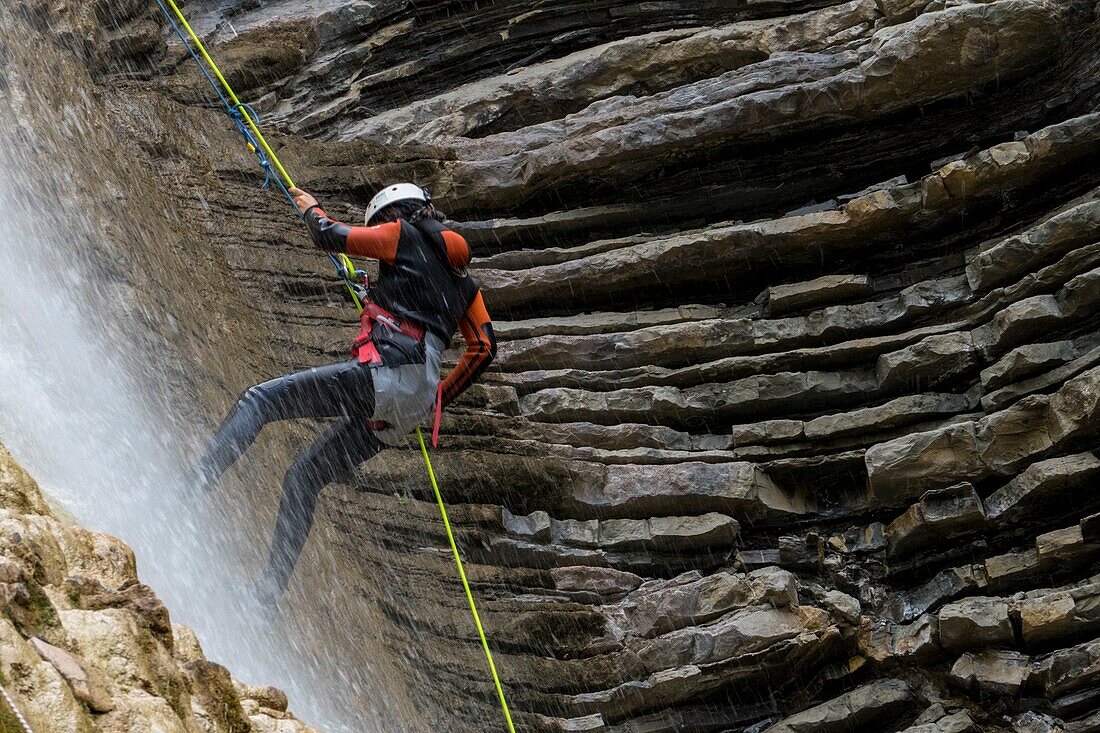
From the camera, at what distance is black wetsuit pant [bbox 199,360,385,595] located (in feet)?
22.5

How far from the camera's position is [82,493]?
712cm

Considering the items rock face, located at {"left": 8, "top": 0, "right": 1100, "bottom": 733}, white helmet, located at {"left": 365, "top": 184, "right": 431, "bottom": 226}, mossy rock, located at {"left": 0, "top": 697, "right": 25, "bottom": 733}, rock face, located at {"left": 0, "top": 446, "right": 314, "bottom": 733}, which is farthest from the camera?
rock face, located at {"left": 8, "top": 0, "right": 1100, "bottom": 733}

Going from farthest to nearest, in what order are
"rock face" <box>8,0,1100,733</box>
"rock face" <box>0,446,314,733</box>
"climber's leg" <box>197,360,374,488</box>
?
"rock face" <box>8,0,1100,733</box> < "climber's leg" <box>197,360,374,488</box> < "rock face" <box>0,446,314,733</box>

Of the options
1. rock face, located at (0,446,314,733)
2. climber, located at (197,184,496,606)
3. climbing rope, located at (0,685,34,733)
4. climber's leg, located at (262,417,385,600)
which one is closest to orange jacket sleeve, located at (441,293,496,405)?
climber, located at (197,184,496,606)

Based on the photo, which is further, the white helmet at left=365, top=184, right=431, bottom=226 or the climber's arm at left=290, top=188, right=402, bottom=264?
the white helmet at left=365, top=184, right=431, bottom=226

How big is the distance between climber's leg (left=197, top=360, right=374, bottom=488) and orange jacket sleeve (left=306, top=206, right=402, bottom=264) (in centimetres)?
77

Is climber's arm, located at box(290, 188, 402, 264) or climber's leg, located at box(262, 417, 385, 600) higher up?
climber's arm, located at box(290, 188, 402, 264)

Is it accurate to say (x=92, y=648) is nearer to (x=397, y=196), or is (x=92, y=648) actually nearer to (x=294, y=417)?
(x=294, y=417)

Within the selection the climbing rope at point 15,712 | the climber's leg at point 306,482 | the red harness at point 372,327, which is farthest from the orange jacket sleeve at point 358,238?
the climbing rope at point 15,712

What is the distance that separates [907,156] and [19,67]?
9.75m

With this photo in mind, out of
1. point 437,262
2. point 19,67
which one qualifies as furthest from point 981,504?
point 19,67

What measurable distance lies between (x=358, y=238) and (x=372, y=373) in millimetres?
921

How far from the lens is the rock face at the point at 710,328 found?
27.0 ft

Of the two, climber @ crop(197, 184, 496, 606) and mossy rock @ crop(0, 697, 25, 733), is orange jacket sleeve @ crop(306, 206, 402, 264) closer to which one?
climber @ crop(197, 184, 496, 606)
